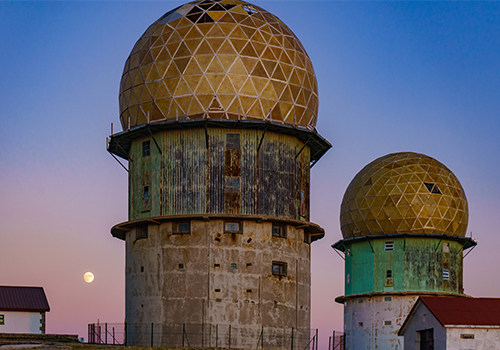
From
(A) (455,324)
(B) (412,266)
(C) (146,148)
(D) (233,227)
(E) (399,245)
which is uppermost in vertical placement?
(C) (146,148)

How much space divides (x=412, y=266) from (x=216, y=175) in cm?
2227

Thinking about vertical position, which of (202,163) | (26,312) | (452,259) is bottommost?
(26,312)

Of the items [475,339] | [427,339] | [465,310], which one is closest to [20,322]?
[427,339]

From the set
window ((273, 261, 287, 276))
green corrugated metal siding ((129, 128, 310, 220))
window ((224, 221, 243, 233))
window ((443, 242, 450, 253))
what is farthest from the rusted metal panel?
window ((443, 242, 450, 253))

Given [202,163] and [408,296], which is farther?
[408,296]

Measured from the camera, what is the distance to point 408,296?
6188 centimetres

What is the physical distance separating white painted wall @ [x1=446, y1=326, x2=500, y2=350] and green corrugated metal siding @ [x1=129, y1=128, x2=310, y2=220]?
9.96 metres

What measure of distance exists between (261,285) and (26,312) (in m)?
24.1

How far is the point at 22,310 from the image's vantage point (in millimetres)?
62188

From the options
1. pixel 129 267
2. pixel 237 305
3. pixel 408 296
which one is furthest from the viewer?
pixel 408 296

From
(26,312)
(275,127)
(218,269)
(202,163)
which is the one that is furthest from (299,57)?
(26,312)

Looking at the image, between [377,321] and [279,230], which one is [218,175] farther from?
[377,321]

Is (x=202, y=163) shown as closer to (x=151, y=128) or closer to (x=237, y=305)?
(x=151, y=128)

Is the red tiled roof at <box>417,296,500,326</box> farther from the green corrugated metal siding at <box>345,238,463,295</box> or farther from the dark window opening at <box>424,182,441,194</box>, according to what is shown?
the dark window opening at <box>424,182,441,194</box>
